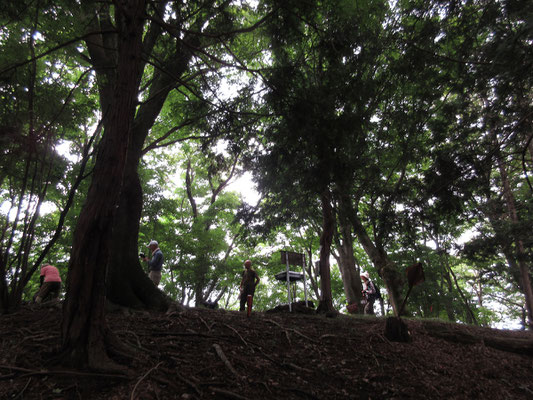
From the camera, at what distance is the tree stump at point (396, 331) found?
5172mm

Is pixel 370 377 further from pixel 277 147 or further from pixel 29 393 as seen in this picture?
pixel 277 147

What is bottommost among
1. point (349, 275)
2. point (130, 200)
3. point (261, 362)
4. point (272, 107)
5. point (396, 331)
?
point (261, 362)

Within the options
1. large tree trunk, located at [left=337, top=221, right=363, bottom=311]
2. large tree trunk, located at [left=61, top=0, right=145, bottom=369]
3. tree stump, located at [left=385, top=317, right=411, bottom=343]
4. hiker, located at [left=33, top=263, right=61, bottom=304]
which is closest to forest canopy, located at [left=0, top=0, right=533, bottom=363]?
large tree trunk, located at [left=61, top=0, right=145, bottom=369]

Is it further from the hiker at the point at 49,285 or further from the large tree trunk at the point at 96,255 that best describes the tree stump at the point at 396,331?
the hiker at the point at 49,285

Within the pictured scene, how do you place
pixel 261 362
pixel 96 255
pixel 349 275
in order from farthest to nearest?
1. pixel 349 275
2. pixel 261 362
3. pixel 96 255

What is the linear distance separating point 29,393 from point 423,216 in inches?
235

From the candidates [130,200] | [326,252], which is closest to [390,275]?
[326,252]

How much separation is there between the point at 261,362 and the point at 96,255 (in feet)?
7.54

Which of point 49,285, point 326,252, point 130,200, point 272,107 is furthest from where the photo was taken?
point 326,252

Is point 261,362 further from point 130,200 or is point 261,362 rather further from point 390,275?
point 390,275

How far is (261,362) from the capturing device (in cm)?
351

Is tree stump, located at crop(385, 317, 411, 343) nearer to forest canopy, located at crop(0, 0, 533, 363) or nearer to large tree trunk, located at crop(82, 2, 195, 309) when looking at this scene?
forest canopy, located at crop(0, 0, 533, 363)

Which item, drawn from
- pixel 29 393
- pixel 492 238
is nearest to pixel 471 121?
pixel 492 238

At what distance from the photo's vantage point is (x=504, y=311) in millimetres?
24031
